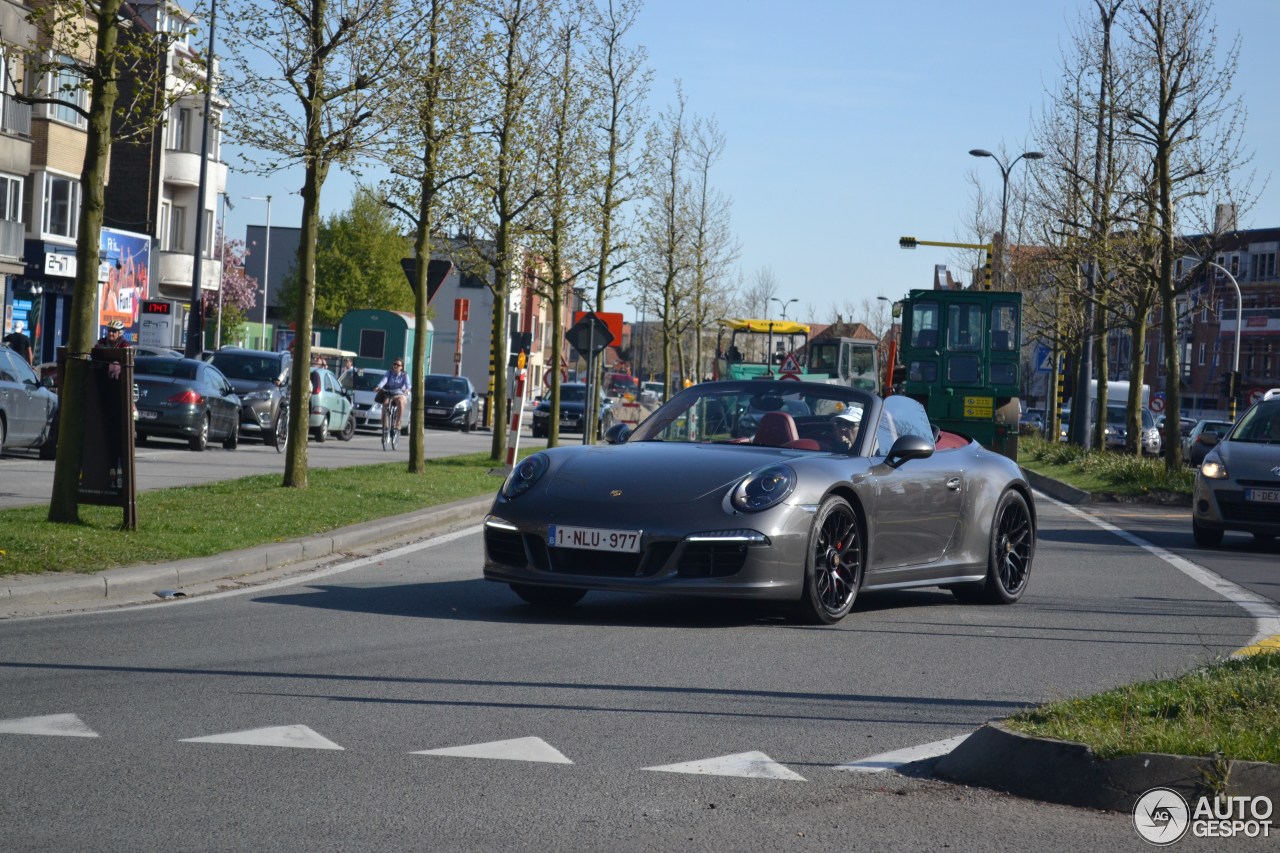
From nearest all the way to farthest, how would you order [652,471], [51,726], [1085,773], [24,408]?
[1085,773] → [51,726] → [652,471] → [24,408]

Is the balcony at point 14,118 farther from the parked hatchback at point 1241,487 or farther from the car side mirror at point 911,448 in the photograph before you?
the car side mirror at point 911,448

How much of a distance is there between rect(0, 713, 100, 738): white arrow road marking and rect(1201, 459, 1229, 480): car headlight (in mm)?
13096

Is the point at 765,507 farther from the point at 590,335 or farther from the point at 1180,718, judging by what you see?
the point at 590,335

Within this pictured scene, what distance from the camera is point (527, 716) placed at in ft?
20.3

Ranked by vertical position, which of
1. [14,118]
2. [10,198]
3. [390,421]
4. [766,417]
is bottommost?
[390,421]

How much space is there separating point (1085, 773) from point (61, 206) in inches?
1743

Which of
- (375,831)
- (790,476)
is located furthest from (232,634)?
(375,831)

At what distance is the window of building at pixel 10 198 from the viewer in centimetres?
4138

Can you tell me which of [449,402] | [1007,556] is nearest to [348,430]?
[449,402]

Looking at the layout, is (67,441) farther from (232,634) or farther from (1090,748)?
(1090,748)

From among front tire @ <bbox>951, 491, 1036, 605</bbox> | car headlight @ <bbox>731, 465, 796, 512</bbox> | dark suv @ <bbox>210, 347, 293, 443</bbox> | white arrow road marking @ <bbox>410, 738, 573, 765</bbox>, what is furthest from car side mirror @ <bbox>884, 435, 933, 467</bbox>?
dark suv @ <bbox>210, 347, 293, 443</bbox>

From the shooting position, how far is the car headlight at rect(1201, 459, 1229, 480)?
16.6m

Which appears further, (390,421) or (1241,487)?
(390,421)

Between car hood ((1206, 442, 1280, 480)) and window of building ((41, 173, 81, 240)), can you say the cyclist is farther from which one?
car hood ((1206, 442, 1280, 480))
